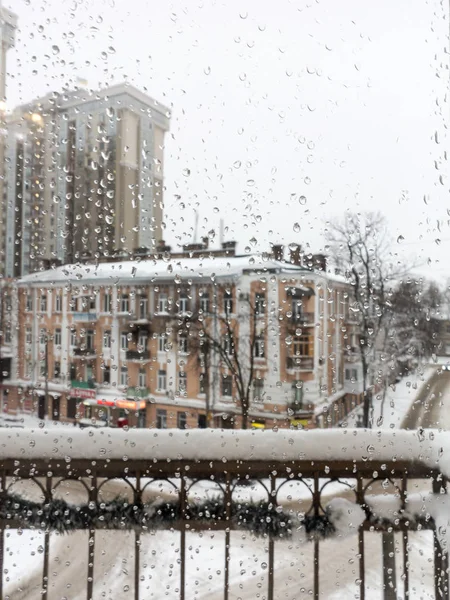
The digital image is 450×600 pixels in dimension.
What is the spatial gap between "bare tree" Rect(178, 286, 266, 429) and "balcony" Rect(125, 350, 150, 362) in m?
0.16

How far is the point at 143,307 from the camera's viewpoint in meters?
1.62

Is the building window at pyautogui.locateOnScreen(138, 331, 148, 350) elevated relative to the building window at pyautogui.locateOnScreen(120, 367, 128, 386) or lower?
elevated

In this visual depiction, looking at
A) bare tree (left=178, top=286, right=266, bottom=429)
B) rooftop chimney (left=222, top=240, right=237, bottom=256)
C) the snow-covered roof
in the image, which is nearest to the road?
bare tree (left=178, top=286, right=266, bottom=429)

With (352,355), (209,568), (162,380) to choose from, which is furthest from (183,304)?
(209,568)

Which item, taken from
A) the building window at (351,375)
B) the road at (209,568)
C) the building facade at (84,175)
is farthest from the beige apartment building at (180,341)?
the road at (209,568)

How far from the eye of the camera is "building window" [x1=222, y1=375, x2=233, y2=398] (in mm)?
1663

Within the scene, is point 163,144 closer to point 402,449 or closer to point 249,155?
point 249,155

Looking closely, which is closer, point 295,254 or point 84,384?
point 295,254

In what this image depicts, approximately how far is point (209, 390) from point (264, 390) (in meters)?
0.22

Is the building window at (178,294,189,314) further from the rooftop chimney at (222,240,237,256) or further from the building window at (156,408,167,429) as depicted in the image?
the building window at (156,408,167,429)

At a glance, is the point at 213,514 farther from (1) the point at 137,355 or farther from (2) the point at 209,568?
(1) the point at 137,355

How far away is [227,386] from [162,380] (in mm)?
264

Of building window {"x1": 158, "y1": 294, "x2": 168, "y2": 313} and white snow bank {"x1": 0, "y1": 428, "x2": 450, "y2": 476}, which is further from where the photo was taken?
building window {"x1": 158, "y1": 294, "x2": 168, "y2": 313}

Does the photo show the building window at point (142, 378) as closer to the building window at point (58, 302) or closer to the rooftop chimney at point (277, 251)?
the building window at point (58, 302)
